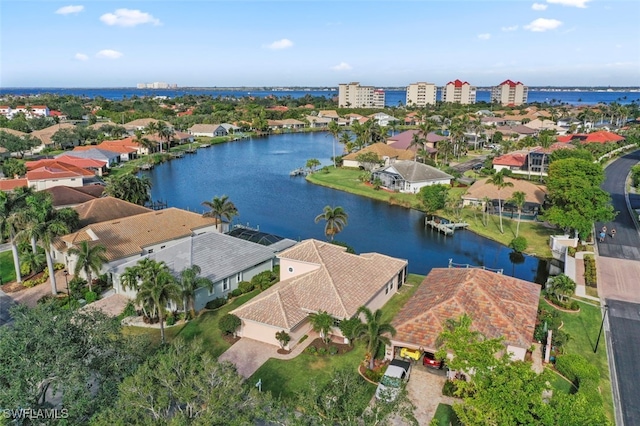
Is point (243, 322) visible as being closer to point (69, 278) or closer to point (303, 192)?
point (69, 278)

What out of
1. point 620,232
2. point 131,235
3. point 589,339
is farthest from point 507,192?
point 131,235

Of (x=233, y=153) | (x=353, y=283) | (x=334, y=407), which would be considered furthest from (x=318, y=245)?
(x=233, y=153)

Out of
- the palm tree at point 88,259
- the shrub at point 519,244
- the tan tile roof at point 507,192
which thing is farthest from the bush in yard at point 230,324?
the tan tile roof at point 507,192

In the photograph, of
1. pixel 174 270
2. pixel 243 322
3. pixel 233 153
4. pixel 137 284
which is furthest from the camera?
pixel 233 153

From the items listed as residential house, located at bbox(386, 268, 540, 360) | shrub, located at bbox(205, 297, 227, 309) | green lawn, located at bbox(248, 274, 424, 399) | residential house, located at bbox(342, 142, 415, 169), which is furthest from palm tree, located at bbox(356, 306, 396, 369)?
residential house, located at bbox(342, 142, 415, 169)

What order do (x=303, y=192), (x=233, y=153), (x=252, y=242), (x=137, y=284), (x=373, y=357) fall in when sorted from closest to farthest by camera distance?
(x=373, y=357) → (x=137, y=284) → (x=252, y=242) → (x=303, y=192) → (x=233, y=153)

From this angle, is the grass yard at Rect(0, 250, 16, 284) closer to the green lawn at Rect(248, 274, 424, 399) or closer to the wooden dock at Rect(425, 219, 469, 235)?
the green lawn at Rect(248, 274, 424, 399)

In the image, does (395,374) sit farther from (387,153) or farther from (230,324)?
(387,153)

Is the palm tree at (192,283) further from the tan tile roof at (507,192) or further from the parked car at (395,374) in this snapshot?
the tan tile roof at (507,192)
